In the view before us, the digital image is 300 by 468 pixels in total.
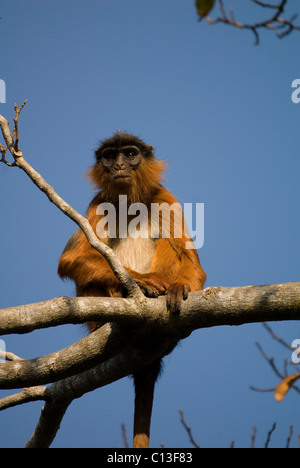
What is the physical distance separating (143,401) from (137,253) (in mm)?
1870

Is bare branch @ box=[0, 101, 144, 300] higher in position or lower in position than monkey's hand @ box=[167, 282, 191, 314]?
higher

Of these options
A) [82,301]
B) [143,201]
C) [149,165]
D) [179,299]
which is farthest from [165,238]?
[82,301]

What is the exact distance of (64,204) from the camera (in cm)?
554

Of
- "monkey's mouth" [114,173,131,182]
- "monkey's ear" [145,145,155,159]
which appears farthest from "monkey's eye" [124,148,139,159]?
"monkey's mouth" [114,173,131,182]

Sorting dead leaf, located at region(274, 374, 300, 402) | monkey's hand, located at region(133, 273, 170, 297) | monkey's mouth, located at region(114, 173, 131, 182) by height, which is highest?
monkey's mouth, located at region(114, 173, 131, 182)

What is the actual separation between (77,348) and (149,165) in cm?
350

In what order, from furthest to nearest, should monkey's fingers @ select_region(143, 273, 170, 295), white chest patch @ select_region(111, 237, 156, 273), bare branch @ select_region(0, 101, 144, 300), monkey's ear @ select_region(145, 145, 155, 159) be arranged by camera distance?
monkey's ear @ select_region(145, 145, 155, 159)
white chest patch @ select_region(111, 237, 156, 273)
monkey's fingers @ select_region(143, 273, 170, 295)
bare branch @ select_region(0, 101, 144, 300)

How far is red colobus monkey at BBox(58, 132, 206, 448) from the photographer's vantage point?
268 inches

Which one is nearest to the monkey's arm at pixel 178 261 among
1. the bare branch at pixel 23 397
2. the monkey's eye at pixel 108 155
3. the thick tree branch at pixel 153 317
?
the thick tree branch at pixel 153 317

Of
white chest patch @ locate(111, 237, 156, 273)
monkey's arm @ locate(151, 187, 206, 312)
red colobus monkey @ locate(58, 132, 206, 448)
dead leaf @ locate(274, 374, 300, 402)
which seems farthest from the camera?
white chest patch @ locate(111, 237, 156, 273)

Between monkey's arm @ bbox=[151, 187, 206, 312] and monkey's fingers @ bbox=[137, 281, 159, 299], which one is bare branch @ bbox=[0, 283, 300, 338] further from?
monkey's arm @ bbox=[151, 187, 206, 312]

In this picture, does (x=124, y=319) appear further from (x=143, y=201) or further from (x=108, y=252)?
(x=143, y=201)

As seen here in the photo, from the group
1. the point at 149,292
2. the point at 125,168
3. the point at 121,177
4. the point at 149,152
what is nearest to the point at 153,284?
the point at 149,292
